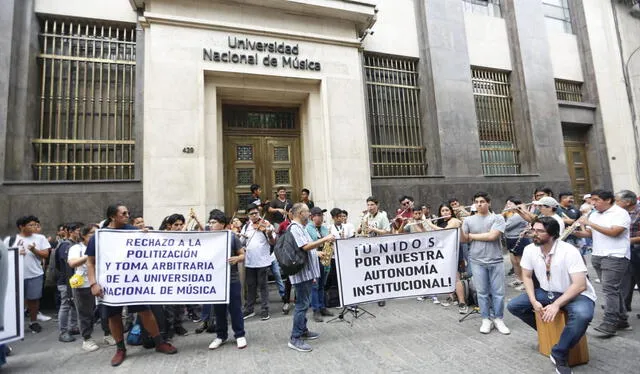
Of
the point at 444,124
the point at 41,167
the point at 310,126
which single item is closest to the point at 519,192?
the point at 444,124

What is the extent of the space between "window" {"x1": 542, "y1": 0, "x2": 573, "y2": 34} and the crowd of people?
39.2 ft

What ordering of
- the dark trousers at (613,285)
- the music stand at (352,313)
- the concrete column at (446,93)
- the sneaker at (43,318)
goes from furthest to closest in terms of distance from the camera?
the concrete column at (446,93) < the sneaker at (43,318) < the music stand at (352,313) < the dark trousers at (613,285)

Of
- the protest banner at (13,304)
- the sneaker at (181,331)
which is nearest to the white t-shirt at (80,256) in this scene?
the protest banner at (13,304)

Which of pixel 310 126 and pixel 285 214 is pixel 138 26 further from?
pixel 285 214

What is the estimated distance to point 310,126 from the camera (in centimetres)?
959

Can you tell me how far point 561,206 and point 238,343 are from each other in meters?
7.00

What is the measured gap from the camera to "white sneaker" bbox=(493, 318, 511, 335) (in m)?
4.55

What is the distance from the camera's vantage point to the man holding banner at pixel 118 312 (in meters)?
4.25

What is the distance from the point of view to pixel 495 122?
40.5 ft

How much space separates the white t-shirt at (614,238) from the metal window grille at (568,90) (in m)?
11.6

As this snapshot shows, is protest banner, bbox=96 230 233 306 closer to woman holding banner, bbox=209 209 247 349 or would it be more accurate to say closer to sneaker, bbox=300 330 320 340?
woman holding banner, bbox=209 209 247 349

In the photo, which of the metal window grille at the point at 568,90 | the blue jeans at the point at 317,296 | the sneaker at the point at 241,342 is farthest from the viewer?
the metal window grille at the point at 568,90

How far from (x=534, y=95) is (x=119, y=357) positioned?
1447cm

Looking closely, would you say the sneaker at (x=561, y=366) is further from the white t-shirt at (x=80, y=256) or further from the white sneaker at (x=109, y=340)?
the white t-shirt at (x=80, y=256)
